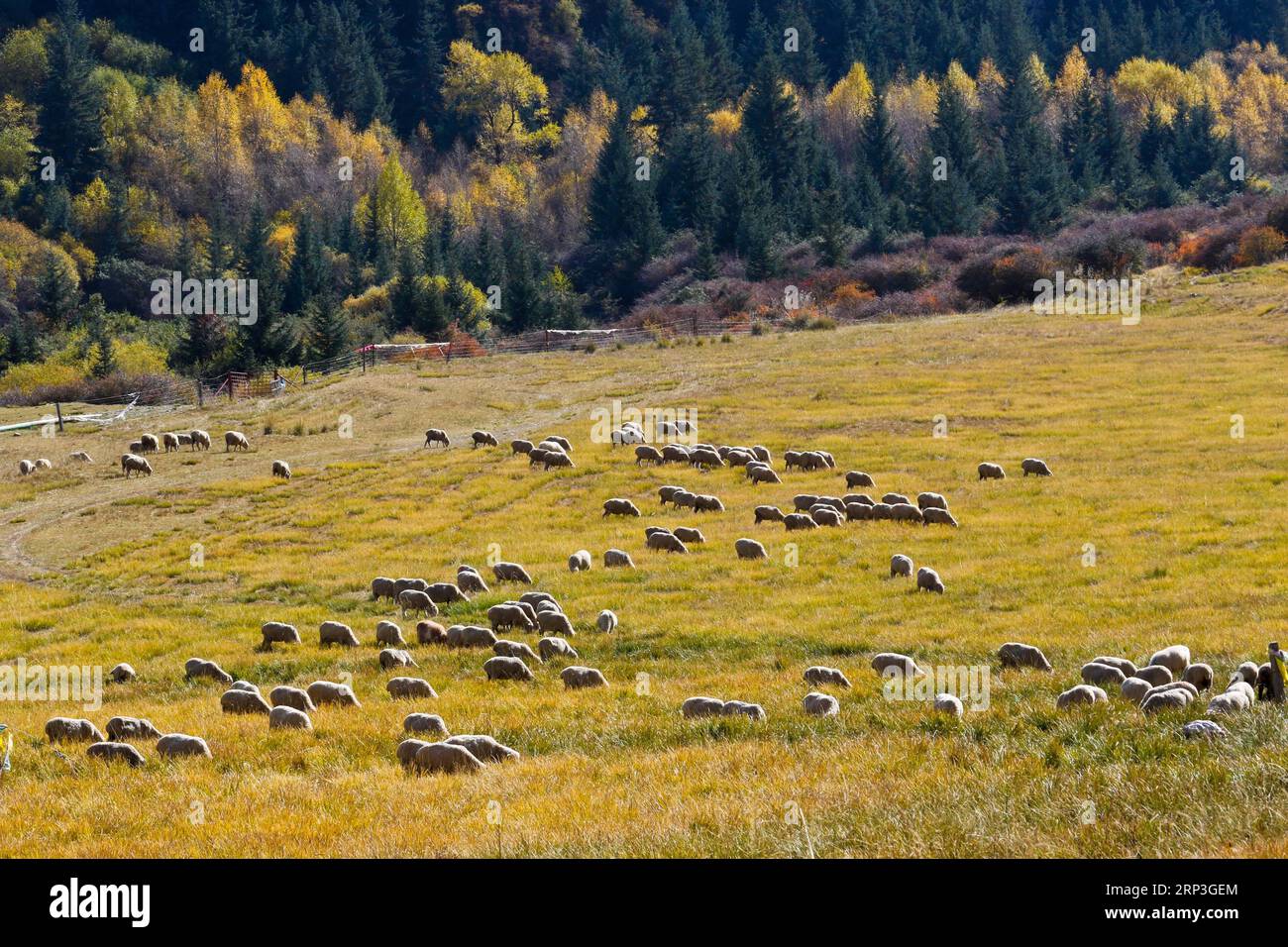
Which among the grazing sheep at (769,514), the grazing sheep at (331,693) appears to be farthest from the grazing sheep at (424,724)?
the grazing sheep at (769,514)

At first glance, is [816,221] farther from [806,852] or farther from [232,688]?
[806,852]

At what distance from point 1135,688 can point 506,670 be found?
29.9ft

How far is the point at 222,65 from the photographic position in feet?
580

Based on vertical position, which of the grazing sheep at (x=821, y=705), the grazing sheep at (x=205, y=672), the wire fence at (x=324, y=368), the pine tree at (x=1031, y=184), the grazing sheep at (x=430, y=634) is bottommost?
the grazing sheep at (x=205, y=672)

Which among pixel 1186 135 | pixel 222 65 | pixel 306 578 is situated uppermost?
pixel 222 65

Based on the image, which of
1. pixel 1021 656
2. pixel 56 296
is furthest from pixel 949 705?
pixel 56 296

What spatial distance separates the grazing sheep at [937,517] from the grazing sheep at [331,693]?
16973mm

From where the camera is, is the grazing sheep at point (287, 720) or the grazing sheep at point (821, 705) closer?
the grazing sheep at point (821, 705)

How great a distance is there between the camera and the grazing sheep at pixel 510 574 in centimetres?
2884

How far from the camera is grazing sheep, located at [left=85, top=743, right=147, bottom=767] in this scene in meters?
15.5

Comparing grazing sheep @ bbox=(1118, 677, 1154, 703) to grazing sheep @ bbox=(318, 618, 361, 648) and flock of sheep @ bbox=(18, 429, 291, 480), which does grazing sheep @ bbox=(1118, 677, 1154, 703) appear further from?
flock of sheep @ bbox=(18, 429, 291, 480)

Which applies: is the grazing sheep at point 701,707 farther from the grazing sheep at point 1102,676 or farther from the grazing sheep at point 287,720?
the grazing sheep at point 287,720

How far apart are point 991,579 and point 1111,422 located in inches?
863
